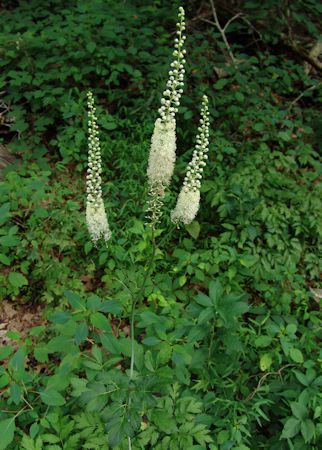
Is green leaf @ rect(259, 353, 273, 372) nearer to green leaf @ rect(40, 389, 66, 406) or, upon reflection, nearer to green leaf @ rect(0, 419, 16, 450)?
green leaf @ rect(40, 389, 66, 406)

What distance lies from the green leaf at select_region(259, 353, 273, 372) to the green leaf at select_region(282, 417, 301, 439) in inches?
19.9

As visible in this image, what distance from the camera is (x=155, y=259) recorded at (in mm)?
3617

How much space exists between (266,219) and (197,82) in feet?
9.32

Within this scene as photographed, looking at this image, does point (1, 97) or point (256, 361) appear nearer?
point (256, 361)

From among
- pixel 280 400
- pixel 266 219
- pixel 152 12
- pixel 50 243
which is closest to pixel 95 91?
pixel 152 12

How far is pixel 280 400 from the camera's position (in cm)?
268

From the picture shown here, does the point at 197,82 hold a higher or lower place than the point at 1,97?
higher

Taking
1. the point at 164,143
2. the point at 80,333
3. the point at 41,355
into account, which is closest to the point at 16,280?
the point at 41,355

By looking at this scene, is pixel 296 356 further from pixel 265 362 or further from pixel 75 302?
pixel 75 302

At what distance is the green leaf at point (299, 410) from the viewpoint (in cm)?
224

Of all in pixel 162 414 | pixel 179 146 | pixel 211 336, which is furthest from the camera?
pixel 179 146

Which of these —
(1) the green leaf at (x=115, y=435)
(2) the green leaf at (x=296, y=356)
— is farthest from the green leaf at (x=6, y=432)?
(2) the green leaf at (x=296, y=356)

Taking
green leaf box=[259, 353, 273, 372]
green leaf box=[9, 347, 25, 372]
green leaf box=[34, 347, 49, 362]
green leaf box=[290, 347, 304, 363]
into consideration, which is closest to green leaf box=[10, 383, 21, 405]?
green leaf box=[9, 347, 25, 372]

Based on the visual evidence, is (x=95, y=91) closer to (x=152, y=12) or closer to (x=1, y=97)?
(x=1, y=97)
